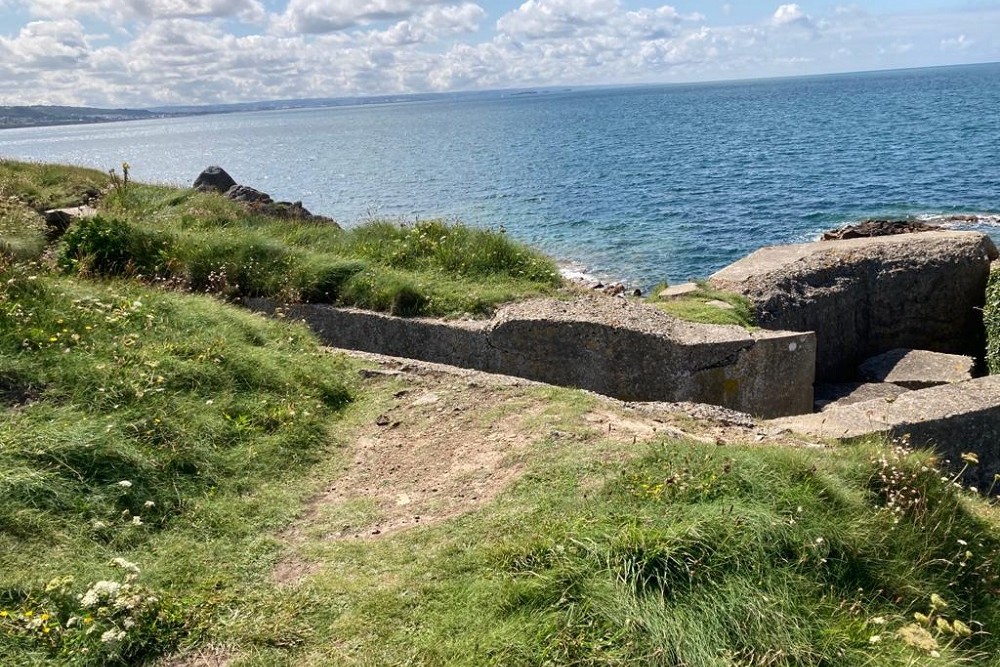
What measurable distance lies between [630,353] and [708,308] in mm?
2162

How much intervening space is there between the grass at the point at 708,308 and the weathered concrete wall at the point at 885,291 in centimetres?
67

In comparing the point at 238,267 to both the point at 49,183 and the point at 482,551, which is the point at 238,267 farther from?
the point at 49,183

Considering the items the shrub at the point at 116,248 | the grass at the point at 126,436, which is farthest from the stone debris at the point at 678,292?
the shrub at the point at 116,248

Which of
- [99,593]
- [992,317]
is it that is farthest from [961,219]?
[99,593]

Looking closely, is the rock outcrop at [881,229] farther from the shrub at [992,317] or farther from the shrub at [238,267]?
the shrub at [238,267]

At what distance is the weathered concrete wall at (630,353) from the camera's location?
799cm

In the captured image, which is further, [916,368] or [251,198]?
[251,198]

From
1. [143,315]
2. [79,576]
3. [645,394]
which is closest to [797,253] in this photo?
[645,394]

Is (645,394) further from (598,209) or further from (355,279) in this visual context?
(598,209)

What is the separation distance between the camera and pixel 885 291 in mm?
11531

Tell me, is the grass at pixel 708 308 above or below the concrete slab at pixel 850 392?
above

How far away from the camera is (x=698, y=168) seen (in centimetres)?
4153

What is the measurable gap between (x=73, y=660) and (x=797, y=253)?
37.1ft

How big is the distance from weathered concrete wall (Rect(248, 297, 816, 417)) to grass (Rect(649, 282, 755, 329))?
2.40 ft
